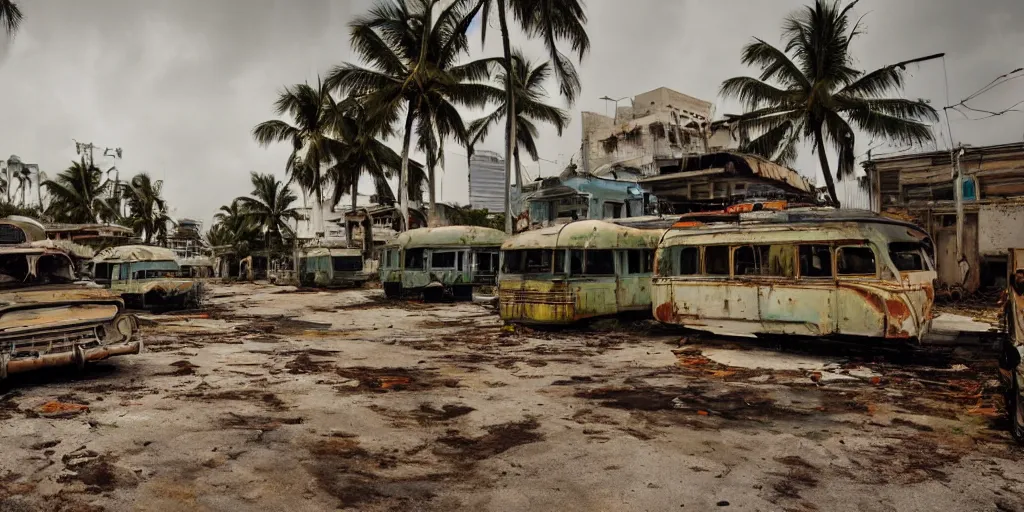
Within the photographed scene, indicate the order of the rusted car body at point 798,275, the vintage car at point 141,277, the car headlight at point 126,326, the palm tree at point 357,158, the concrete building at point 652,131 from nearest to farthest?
the car headlight at point 126,326 < the rusted car body at point 798,275 < the vintage car at point 141,277 < the palm tree at point 357,158 < the concrete building at point 652,131

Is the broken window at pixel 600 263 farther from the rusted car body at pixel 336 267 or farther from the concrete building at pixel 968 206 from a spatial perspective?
the rusted car body at pixel 336 267

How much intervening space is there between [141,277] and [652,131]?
1220 inches

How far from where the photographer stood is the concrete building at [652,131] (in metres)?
38.1

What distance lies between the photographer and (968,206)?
653 inches

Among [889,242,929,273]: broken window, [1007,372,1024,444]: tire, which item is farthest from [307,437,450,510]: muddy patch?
[889,242,929,273]: broken window

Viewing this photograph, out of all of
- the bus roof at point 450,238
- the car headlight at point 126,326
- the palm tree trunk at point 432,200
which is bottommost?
the car headlight at point 126,326

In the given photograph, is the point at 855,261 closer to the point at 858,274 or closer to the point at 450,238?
the point at 858,274

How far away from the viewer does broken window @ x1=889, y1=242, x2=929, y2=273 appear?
8.11 meters

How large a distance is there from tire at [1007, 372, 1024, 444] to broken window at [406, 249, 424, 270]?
672 inches

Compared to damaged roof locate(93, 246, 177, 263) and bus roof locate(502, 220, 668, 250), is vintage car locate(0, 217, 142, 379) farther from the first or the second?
damaged roof locate(93, 246, 177, 263)

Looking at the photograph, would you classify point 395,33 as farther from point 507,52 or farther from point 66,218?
point 66,218

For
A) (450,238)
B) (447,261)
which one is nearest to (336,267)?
(447,261)

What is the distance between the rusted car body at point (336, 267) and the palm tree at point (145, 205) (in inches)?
759

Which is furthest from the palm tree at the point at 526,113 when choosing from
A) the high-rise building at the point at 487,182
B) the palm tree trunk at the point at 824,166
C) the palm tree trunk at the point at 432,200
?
the high-rise building at the point at 487,182
